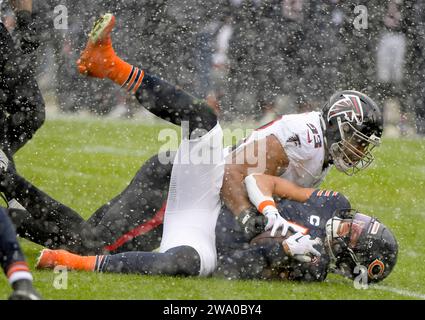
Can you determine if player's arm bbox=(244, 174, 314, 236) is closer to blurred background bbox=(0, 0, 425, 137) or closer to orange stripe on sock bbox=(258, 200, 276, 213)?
orange stripe on sock bbox=(258, 200, 276, 213)

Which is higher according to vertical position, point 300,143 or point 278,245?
point 300,143

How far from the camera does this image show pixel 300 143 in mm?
4789

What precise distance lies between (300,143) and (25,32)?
1926mm

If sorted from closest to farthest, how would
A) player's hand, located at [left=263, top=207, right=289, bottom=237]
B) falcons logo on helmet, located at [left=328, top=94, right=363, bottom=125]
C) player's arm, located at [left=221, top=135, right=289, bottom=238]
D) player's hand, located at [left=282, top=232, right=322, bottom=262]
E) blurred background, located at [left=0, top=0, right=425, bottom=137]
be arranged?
player's hand, located at [left=282, top=232, right=322, bottom=262] < player's hand, located at [left=263, top=207, right=289, bottom=237] < player's arm, located at [left=221, top=135, right=289, bottom=238] < falcons logo on helmet, located at [left=328, top=94, right=363, bottom=125] < blurred background, located at [left=0, top=0, right=425, bottom=137]

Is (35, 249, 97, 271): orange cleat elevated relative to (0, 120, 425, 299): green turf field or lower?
elevated

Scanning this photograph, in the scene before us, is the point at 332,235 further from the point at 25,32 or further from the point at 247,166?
the point at 25,32

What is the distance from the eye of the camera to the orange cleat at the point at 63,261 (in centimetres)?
441

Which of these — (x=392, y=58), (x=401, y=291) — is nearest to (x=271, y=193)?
(x=401, y=291)

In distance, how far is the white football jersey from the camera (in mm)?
4797

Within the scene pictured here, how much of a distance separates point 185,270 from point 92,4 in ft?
23.1

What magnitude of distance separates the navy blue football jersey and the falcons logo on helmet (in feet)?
1.36

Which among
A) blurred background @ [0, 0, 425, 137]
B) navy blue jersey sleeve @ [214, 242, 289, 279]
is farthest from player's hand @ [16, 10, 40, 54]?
blurred background @ [0, 0, 425, 137]

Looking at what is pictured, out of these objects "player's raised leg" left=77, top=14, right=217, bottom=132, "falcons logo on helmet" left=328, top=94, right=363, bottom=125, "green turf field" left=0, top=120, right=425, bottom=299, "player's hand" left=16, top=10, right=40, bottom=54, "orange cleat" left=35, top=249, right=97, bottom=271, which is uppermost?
"player's raised leg" left=77, top=14, right=217, bottom=132

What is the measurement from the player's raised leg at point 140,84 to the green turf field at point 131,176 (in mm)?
792
